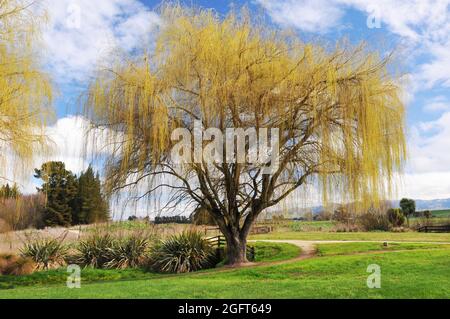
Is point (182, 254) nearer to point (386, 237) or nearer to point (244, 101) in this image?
point (244, 101)

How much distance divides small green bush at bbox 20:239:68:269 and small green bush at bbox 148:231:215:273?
4272mm

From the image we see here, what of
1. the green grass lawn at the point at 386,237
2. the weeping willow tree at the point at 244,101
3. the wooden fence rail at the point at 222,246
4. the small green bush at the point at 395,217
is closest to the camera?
the weeping willow tree at the point at 244,101

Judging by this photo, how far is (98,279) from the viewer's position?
1684 centimetres

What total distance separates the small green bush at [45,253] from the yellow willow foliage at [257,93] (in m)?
7.44

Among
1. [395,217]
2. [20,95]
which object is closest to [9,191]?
[20,95]

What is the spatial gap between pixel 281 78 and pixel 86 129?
253 inches

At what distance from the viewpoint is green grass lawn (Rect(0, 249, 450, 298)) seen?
28.4 feet

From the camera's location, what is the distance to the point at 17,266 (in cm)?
1855

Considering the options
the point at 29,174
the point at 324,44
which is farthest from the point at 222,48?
the point at 29,174

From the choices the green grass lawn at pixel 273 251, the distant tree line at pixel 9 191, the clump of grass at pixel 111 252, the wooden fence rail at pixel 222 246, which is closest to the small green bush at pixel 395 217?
the green grass lawn at pixel 273 251

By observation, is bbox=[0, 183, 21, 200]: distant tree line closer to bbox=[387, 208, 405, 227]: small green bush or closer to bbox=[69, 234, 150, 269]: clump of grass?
bbox=[69, 234, 150, 269]: clump of grass

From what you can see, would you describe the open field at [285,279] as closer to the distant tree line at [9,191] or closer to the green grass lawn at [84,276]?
the green grass lawn at [84,276]

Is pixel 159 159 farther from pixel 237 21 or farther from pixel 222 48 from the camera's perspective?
pixel 237 21

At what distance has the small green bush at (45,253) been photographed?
19.2m
